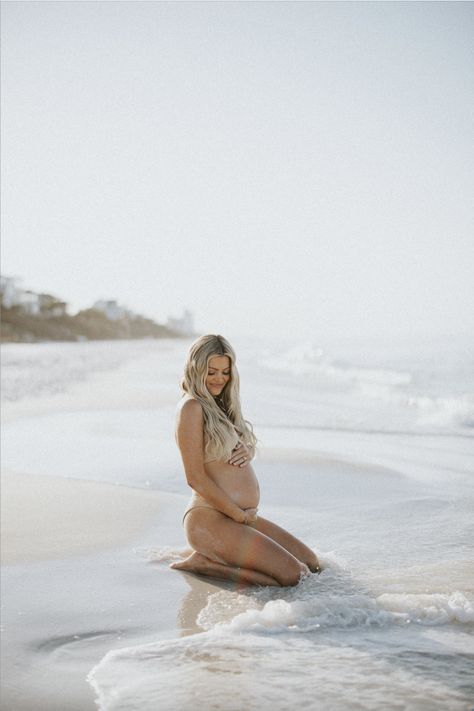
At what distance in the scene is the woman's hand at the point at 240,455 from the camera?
470cm

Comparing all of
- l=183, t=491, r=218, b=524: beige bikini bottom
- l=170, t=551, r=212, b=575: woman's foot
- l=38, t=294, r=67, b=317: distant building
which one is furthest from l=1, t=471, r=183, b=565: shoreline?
l=38, t=294, r=67, b=317: distant building

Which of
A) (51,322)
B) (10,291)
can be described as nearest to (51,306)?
(10,291)

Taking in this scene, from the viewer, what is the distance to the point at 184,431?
4.57 metres

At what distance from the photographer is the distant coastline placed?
86.8m

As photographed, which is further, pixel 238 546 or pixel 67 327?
pixel 67 327

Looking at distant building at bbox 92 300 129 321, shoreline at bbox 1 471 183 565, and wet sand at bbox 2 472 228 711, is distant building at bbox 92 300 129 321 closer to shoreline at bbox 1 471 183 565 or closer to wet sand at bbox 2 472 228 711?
shoreline at bbox 1 471 183 565

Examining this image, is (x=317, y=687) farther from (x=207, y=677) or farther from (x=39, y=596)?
(x=39, y=596)

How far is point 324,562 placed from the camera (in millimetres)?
4750

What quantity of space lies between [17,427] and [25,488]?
4530 millimetres

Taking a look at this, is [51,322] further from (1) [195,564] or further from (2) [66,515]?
(1) [195,564]

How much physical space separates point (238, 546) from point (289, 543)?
43cm

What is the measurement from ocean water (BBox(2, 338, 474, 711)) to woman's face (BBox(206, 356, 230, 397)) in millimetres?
1431

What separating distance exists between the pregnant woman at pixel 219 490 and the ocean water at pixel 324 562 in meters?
0.23

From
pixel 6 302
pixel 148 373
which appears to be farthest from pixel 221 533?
pixel 6 302
